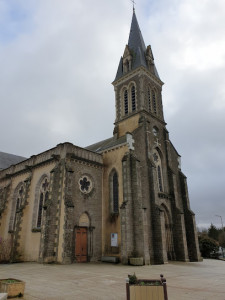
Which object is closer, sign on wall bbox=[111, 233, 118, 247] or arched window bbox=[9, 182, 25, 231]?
sign on wall bbox=[111, 233, 118, 247]

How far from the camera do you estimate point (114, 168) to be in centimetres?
2219

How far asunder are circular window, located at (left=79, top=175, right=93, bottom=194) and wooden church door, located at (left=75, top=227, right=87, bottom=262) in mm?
3202

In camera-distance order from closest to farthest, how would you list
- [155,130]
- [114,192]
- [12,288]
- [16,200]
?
1. [12,288]
2. [114,192]
3. [16,200]
4. [155,130]

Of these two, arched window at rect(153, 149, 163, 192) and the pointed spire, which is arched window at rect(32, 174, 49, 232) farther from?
the pointed spire

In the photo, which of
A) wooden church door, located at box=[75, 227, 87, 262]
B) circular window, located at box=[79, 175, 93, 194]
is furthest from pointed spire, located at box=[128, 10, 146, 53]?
wooden church door, located at box=[75, 227, 87, 262]

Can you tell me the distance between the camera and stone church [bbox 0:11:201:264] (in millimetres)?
18219

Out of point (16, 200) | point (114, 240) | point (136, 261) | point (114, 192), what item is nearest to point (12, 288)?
point (136, 261)

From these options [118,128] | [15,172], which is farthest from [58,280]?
[118,128]

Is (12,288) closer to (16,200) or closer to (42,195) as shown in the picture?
(42,195)

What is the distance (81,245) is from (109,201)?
446cm

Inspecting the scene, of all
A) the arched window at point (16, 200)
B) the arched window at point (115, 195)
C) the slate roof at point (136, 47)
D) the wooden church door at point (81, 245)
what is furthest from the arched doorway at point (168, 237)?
the slate roof at point (136, 47)

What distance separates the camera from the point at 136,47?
3100cm

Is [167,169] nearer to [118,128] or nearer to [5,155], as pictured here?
[118,128]

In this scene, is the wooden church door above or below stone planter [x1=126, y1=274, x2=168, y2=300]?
above
